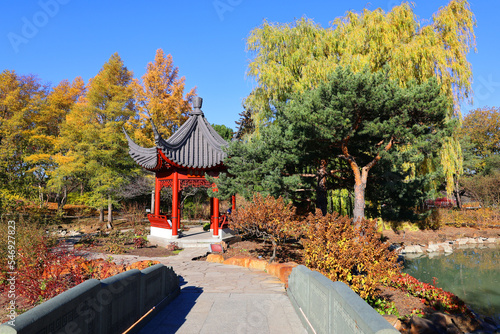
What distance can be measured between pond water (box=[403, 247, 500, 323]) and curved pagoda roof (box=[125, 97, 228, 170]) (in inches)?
380

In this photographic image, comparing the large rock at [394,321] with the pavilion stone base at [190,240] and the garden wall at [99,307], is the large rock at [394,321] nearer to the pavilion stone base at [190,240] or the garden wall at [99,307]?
the garden wall at [99,307]

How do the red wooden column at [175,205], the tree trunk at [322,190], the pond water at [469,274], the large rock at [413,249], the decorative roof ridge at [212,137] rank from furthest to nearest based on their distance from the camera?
1. the large rock at [413,249]
2. the decorative roof ridge at [212,137]
3. the red wooden column at [175,205]
4. the tree trunk at [322,190]
5. the pond water at [469,274]

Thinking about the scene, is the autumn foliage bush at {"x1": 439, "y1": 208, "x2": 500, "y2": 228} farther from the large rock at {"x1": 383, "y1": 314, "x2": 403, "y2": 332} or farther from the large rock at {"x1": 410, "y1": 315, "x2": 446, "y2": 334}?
the large rock at {"x1": 383, "y1": 314, "x2": 403, "y2": 332}

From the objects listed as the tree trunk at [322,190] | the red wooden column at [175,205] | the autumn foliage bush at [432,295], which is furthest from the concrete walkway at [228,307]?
the red wooden column at [175,205]

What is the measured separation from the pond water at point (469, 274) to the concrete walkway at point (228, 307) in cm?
618

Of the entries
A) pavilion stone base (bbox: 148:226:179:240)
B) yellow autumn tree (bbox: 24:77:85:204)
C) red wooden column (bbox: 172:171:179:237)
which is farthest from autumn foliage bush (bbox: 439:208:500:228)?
yellow autumn tree (bbox: 24:77:85:204)

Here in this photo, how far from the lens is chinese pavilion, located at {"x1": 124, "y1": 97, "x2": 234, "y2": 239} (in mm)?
13516

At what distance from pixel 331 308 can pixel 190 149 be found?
463 inches

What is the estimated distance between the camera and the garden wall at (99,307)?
2352mm

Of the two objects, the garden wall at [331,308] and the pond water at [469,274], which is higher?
the garden wall at [331,308]

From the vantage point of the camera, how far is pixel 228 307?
566cm

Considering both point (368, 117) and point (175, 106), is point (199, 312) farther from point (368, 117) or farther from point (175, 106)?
point (175, 106)

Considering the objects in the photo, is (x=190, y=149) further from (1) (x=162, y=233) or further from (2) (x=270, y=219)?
(2) (x=270, y=219)

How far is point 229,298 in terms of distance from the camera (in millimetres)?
6293
